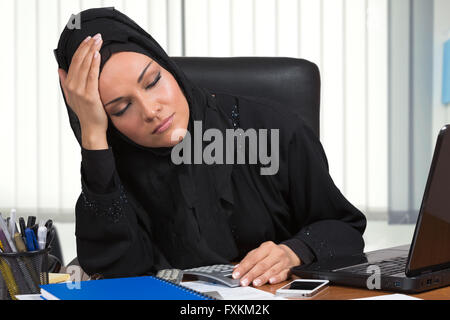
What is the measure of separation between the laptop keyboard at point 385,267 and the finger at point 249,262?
0.14 meters

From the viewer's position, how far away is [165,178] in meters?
1.22

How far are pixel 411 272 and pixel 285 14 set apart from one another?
202 cm

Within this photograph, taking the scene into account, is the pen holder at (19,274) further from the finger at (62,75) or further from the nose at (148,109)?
the finger at (62,75)

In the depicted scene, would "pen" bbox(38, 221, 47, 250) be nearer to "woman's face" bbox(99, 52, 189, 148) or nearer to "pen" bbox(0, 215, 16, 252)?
"pen" bbox(0, 215, 16, 252)

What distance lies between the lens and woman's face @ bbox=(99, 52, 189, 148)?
1.11m

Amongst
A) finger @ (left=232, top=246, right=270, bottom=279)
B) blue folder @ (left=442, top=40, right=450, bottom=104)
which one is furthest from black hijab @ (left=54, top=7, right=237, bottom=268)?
blue folder @ (left=442, top=40, right=450, bottom=104)

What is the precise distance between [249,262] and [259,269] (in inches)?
1.0

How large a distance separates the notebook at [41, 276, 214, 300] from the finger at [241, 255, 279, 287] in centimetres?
14

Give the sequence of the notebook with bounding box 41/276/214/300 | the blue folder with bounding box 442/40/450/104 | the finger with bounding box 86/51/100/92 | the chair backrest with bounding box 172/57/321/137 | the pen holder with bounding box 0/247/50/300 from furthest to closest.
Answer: the blue folder with bounding box 442/40/450/104 → the chair backrest with bounding box 172/57/321/137 → the finger with bounding box 86/51/100/92 → the pen holder with bounding box 0/247/50/300 → the notebook with bounding box 41/276/214/300

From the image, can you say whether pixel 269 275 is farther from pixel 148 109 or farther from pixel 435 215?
pixel 148 109

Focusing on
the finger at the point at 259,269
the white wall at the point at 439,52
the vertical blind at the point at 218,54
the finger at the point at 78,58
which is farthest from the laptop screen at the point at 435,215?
the white wall at the point at 439,52

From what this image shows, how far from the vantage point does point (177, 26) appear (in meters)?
2.59

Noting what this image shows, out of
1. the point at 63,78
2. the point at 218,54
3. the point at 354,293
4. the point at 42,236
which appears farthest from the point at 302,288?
the point at 218,54
